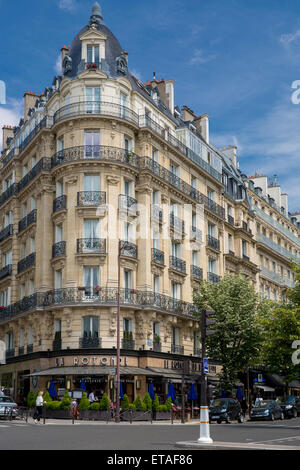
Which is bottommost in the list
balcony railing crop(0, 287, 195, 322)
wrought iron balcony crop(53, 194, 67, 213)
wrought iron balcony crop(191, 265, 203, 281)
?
balcony railing crop(0, 287, 195, 322)

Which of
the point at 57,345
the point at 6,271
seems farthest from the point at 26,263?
the point at 57,345

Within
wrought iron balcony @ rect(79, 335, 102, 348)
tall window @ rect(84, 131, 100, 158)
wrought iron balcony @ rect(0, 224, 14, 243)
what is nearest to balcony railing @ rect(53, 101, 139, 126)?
tall window @ rect(84, 131, 100, 158)

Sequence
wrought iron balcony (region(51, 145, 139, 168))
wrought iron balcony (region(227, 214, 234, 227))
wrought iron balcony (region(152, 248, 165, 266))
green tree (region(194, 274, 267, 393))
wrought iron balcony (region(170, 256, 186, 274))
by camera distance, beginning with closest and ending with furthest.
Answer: wrought iron balcony (region(51, 145, 139, 168))
green tree (region(194, 274, 267, 393))
wrought iron balcony (region(152, 248, 165, 266))
wrought iron balcony (region(170, 256, 186, 274))
wrought iron balcony (region(227, 214, 234, 227))

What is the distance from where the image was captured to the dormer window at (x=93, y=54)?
125ft

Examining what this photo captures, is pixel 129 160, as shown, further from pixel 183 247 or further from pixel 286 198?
pixel 286 198

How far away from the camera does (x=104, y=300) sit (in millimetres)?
34312

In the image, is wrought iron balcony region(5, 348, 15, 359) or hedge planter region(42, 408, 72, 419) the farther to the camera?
wrought iron balcony region(5, 348, 15, 359)

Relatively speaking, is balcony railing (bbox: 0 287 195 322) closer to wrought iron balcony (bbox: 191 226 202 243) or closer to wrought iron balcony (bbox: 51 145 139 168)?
wrought iron balcony (bbox: 191 226 202 243)

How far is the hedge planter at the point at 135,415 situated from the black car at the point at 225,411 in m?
3.17

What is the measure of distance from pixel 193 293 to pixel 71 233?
10577mm

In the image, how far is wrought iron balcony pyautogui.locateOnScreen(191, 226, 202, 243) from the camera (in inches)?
1698

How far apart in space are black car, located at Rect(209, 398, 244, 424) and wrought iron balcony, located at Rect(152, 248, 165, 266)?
945 cm

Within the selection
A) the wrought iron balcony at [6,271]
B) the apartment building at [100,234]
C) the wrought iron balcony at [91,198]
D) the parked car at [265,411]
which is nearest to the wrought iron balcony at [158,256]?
the apartment building at [100,234]

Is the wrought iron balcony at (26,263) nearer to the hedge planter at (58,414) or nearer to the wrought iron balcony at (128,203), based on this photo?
the wrought iron balcony at (128,203)
